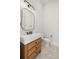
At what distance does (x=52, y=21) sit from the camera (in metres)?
4.98

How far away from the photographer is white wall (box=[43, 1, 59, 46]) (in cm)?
484

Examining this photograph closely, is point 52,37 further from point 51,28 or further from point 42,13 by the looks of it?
point 42,13

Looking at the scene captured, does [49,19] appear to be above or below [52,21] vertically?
above

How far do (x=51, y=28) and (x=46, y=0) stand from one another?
5.49ft

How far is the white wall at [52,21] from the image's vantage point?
4840mm
